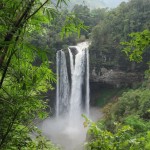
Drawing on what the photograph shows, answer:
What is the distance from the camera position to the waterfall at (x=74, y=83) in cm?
2466

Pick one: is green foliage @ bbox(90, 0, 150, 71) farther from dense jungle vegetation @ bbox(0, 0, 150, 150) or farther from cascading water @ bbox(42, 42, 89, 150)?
dense jungle vegetation @ bbox(0, 0, 150, 150)

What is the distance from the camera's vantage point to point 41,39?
24.9 meters

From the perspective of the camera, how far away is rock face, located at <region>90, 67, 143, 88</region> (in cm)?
2556

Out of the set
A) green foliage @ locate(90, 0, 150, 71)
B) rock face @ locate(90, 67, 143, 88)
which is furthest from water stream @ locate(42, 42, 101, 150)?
rock face @ locate(90, 67, 143, 88)

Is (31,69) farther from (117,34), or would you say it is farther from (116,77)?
(116,77)

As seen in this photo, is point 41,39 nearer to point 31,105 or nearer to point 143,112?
point 143,112

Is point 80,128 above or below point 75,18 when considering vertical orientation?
below

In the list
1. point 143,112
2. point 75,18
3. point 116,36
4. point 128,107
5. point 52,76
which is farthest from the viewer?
point 116,36

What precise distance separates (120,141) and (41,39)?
22928 millimetres

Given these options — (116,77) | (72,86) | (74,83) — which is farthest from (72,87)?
(116,77)

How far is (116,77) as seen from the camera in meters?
26.0

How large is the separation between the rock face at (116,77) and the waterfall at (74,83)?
1.72 m

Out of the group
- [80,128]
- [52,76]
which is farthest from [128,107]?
[52,76]

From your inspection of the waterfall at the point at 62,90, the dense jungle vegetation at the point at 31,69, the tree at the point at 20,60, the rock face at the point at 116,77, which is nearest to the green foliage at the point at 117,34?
the rock face at the point at 116,77
